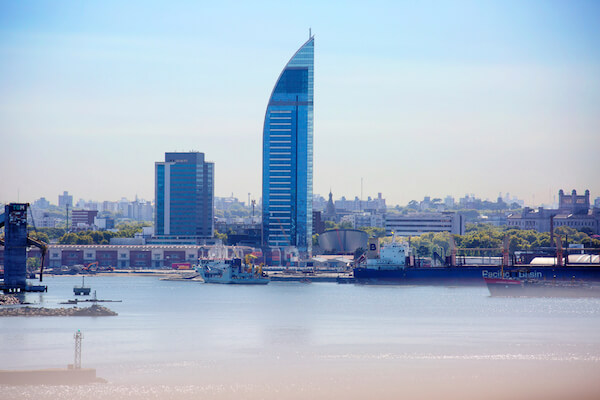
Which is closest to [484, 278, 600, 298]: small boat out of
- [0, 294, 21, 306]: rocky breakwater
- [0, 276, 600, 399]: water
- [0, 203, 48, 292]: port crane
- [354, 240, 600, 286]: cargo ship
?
[354, 240, 600, 286]: cargo ship

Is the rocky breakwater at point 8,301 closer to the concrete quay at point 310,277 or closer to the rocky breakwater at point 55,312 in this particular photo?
the rocky breakwater at point 55,312

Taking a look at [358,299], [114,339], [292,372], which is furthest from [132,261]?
[292,372]

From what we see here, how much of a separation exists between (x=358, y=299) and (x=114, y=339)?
44.6 metres

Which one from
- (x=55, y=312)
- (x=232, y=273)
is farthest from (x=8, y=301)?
(x=232, y=273)

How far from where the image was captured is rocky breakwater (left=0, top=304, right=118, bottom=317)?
2889 inches

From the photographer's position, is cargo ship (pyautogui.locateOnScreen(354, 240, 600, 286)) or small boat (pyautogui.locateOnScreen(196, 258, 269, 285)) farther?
small boat (pyautogui.locateOnScreen(196, 258, 269, 285))

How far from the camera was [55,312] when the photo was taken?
75.1 m

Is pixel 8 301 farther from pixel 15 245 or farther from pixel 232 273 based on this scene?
pixel 232 273

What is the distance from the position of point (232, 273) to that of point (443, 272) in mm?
29277

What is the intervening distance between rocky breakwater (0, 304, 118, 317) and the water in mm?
1751

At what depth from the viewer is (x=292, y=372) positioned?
155ft

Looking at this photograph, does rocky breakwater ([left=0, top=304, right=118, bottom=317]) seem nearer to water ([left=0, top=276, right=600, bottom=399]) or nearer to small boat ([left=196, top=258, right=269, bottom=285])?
water ([left=0, top=276, right=600, bottom=399])

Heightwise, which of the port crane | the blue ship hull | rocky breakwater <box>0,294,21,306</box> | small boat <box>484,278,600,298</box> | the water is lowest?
the water

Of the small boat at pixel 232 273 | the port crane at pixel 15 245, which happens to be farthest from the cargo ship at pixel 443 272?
the port crane at pixel 15 245
